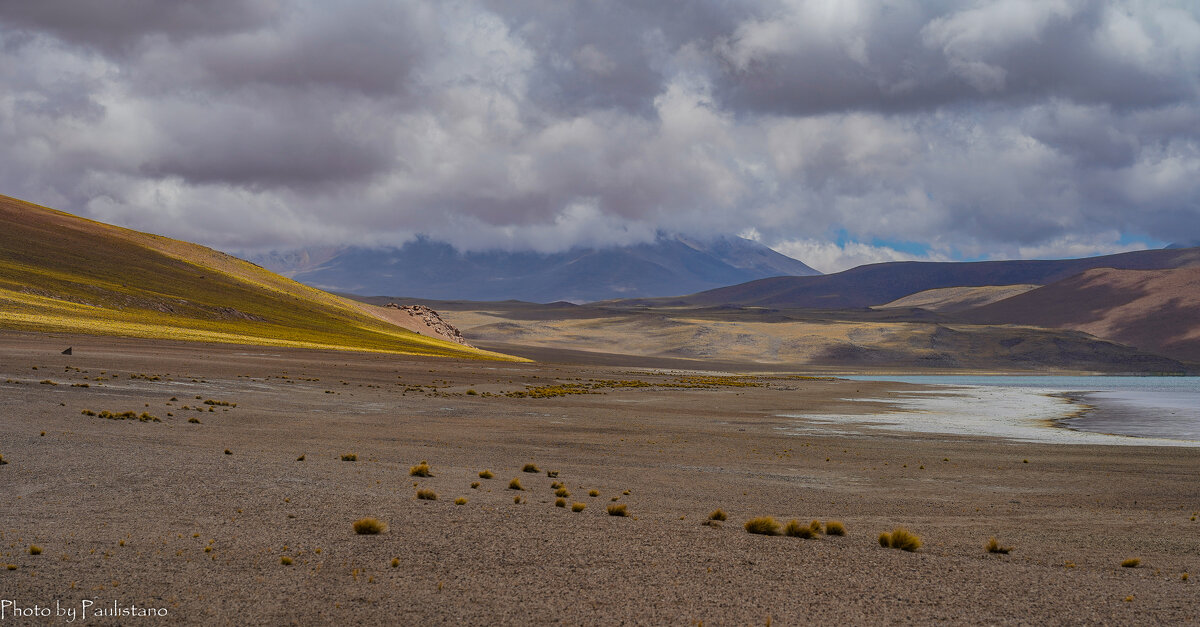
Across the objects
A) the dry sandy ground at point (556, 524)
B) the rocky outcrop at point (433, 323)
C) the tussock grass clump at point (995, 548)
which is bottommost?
the dry sandy ground at point (556, 524)

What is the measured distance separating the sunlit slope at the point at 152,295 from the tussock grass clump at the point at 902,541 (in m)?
67.9

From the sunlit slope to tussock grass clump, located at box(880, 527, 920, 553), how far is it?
67.9m

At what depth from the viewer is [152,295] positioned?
3920 inches

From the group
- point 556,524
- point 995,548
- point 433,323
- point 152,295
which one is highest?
point 152,295

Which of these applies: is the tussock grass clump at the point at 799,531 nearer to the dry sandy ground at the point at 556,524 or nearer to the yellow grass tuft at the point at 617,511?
the dry sandy ground at the point at 556,524

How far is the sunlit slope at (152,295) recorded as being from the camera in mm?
76875

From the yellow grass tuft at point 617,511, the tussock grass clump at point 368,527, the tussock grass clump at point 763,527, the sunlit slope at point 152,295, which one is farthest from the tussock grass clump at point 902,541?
the sunlit slope at point 152,295

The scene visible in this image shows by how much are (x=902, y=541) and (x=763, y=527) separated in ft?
7.10

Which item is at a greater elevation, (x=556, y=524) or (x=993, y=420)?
(x=993, y=420)

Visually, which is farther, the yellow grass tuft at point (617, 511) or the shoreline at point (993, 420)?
the shoreline at point (993, 420)

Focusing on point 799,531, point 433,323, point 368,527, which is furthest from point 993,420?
point 433,323

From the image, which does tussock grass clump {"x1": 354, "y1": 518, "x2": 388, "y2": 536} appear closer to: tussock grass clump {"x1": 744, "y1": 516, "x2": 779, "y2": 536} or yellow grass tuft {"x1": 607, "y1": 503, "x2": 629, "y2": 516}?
yellow grass tuft {"x1": 607, "y1": 503, "x2": 629, "y2": 516}

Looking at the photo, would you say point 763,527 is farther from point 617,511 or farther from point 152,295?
point 152,295

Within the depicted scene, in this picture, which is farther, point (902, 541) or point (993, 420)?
point (993, 420)
